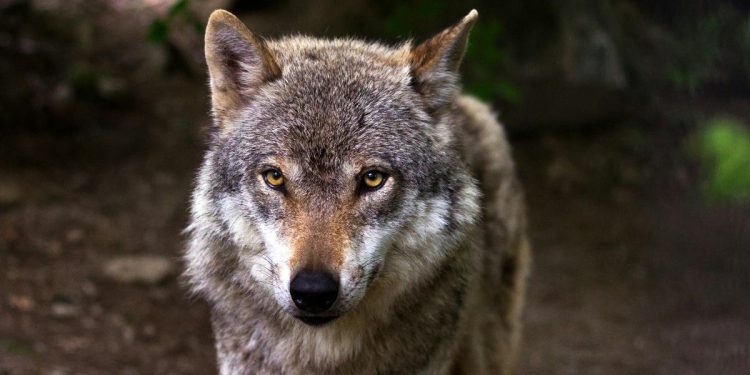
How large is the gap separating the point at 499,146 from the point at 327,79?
194 centimetres

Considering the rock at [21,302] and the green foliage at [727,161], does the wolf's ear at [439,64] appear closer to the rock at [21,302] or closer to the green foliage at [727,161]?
the green foliage at [727,161]

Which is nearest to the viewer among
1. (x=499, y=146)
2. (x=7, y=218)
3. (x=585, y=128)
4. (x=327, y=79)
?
(x=327, y=79)

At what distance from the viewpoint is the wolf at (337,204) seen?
3889 millimetres

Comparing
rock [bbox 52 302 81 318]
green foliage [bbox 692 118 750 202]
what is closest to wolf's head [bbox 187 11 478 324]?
green foliage [bbox 692 118 750 202]

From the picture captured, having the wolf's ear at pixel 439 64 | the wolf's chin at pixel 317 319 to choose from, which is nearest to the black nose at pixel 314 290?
the wolf's chin at pixel 317 319

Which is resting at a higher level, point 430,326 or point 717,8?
point 717,8

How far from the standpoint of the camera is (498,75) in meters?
9.52

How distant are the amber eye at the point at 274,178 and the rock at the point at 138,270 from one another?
409cm

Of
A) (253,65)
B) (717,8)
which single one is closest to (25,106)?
(253,65)

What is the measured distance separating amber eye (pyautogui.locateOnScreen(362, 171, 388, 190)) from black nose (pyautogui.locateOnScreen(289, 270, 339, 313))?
578 millimetres

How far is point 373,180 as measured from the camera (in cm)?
401

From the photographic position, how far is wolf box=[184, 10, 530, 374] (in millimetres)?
3889

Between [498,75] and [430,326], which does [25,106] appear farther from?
[430,326]

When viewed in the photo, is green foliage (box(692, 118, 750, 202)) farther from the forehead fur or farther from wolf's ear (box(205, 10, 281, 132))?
wolf's ear (box(205, 10, 281, 132))
